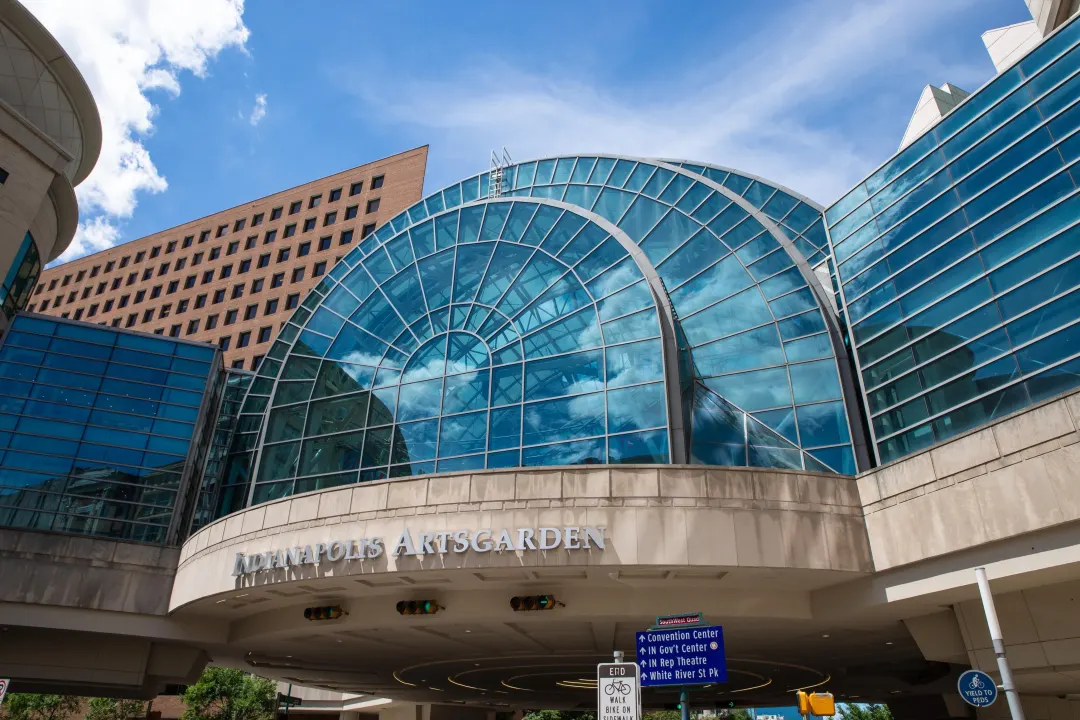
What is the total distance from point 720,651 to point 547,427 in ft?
42.3

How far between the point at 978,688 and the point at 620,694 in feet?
17.8

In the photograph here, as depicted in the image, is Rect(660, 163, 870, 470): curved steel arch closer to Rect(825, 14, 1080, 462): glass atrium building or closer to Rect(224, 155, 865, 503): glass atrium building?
Rect(224, 155, 865, 503): glass atrium building

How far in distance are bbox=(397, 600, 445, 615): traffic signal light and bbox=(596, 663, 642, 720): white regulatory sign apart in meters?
9.77

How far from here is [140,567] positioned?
26.0 metres

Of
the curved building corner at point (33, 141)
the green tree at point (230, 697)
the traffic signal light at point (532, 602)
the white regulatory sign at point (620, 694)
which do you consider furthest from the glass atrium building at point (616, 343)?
the green tree at point (230, 697)

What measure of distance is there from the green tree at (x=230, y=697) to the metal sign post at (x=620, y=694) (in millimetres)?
46558

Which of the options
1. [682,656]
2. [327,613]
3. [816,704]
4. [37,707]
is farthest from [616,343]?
[37,707]

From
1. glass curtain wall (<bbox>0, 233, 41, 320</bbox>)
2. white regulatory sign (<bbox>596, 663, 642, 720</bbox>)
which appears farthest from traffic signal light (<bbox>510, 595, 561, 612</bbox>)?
glass curtain wall (<bbox>0, 233, 41, 320</bbox>)

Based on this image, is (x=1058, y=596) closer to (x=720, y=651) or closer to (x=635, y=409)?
(x=720, y=651)

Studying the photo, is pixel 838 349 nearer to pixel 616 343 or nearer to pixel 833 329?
pixel 833 329

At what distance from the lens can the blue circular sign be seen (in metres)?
10.8

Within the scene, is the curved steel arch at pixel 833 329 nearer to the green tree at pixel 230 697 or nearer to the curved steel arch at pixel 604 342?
the curved steel arch at pixel 604 342

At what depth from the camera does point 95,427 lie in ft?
106

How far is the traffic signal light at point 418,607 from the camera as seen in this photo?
65.7ft
